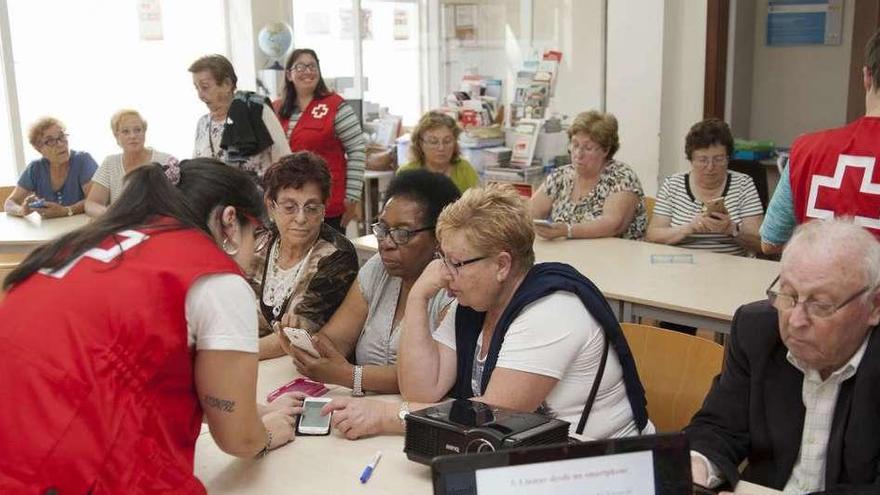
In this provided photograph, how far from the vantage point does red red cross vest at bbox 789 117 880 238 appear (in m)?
2.87

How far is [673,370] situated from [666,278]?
4.23 ft

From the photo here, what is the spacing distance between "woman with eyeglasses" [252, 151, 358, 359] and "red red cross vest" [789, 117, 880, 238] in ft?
4.87

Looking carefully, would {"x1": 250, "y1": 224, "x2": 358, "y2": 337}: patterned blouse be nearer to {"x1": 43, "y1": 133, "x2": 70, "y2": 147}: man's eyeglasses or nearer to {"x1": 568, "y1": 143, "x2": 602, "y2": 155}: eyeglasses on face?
{"x1": 568, "y1": 143, "x2": 602, "y2": 155}: eyeglasses on face

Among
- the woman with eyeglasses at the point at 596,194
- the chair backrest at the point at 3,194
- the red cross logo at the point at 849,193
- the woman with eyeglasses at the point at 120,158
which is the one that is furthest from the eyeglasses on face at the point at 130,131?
the red cross logo at the point at 849,193

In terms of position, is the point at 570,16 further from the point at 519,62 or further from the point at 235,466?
the point at 235,466

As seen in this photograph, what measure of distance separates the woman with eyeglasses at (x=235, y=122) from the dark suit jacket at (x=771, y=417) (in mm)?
3246

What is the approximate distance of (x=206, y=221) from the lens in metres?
1.84

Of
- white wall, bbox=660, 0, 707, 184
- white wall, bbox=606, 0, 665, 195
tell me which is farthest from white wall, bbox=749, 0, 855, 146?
white wall, bbox=606, 0, 665, 195

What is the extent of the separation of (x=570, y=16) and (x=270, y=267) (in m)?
4.47

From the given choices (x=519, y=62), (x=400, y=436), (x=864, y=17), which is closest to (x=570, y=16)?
(x=519, y=62)

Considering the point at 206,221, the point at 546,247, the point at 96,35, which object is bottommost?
the point at 546,247

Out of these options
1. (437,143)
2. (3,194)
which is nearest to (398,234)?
(437,143)

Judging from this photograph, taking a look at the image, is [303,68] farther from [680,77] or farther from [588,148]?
[680,77]

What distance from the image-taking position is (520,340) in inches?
85.4
